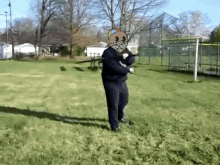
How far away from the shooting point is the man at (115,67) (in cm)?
387

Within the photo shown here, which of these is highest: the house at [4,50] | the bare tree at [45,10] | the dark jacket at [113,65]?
the bare tree at [45,10]

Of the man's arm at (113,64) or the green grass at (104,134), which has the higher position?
the man's arm at (113,64)

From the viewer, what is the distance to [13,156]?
332 centimetres

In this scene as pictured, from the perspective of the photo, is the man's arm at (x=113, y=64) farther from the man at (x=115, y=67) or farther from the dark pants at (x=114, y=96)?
the dark pants at (x=114, y=96)

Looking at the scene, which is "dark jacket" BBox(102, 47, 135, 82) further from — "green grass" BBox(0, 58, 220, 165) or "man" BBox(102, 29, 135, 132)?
"green grass" BBox(0, 58, 220, 165)

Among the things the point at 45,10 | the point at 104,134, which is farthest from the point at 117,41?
the point at 45,10

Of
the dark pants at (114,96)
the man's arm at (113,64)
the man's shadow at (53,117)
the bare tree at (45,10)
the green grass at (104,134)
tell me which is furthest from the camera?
the bare tree at (45,10)

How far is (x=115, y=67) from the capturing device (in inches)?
152

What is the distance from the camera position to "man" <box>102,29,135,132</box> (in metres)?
3.87

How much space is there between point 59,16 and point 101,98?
117ft

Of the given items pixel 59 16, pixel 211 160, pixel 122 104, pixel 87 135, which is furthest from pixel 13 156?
pixel 59 16

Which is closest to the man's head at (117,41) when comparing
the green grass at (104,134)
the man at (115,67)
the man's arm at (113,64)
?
the man at (115,67)

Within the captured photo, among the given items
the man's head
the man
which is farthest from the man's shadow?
the man's head

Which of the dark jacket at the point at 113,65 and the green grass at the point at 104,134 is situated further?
the dark jacket at the point at 113,65
